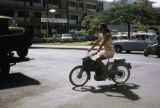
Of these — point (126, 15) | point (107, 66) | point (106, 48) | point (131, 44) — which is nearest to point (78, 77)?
point (107, 66)

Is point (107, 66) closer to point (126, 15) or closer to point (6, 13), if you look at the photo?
point (126, 15)

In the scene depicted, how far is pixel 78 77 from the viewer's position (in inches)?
416

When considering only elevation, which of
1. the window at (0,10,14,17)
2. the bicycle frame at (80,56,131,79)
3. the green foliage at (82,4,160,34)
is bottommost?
the bicycle frame at (80,56,131,79)

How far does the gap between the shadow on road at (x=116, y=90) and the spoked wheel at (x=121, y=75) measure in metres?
0.29

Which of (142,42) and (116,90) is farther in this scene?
(142,42)

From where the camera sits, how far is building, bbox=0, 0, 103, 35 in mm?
59125

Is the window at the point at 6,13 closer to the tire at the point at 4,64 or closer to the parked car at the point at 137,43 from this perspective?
the parked car at the point at 137,43

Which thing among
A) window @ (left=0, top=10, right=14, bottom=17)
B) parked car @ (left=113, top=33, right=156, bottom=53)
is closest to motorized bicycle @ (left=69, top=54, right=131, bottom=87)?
parked car @ (left=113, top=33, right=156, bottom=53)

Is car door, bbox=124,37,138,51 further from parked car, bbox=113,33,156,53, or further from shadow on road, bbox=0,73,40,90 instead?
shadow on road, bbox=0,73,40,90

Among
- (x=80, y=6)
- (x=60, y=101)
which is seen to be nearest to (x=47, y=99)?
(x=60, y=101)

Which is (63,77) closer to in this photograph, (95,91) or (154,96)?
(95,91)

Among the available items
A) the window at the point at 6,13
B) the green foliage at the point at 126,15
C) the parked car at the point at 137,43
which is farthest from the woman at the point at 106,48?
the window at the point at 6,13

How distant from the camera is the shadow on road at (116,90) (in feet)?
30.1

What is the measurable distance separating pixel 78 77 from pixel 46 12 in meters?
56.5
